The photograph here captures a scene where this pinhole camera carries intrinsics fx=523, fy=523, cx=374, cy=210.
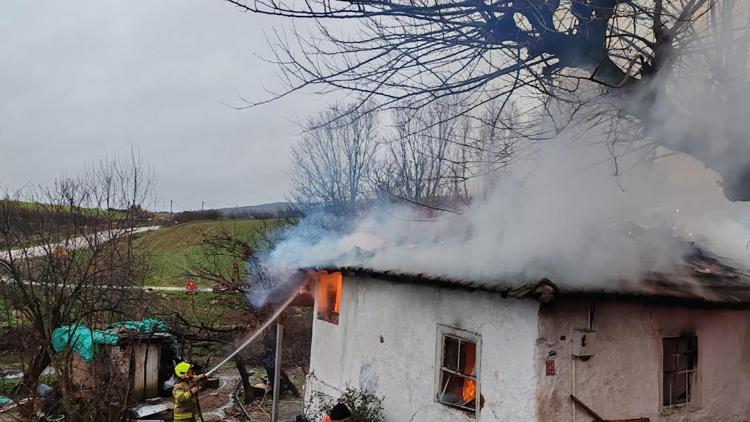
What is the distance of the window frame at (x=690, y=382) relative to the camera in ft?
25.3

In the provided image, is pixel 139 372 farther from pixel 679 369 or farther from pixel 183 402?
pixel 679 369

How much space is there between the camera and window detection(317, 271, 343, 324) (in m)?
12.1

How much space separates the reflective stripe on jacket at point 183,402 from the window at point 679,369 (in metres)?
8.32

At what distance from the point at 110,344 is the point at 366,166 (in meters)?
17.1

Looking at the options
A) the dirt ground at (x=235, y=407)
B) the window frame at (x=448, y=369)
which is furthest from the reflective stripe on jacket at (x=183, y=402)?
the window frame at (x=448, y=369)

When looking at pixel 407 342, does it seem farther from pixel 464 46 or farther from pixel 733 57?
pixel 733 57

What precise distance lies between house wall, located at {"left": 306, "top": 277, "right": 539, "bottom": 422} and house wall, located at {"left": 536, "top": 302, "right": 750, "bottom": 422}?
1.23 ft

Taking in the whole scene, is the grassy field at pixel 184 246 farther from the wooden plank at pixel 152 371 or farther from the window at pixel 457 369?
the window at pixel 457 369

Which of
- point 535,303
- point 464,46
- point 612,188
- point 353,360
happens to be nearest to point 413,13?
point 464,46

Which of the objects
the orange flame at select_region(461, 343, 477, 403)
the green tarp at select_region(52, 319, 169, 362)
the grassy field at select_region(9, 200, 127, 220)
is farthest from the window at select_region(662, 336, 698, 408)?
the grassy field at select_region(9, 200, 127, 220)

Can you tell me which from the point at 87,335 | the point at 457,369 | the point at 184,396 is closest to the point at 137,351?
the point at 87,335

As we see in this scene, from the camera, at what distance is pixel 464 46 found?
6195 millimetres

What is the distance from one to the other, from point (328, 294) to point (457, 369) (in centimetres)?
474

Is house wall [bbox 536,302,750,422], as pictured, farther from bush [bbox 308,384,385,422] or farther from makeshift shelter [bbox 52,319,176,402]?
makeshift shelter [bbox 52,319,176,402]
